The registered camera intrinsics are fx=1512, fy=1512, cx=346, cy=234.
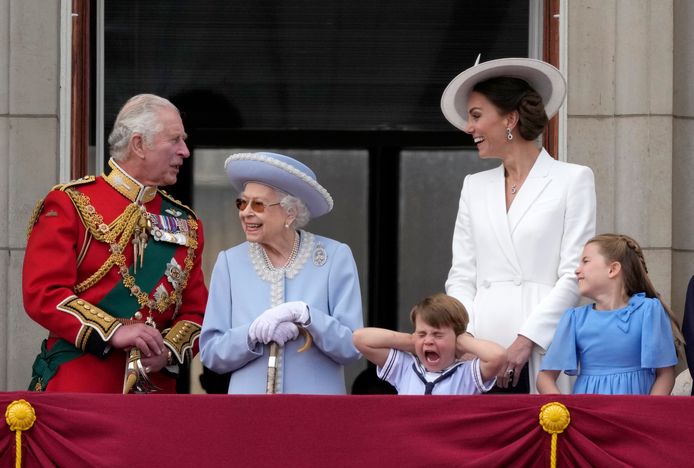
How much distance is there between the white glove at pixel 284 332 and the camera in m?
5.05

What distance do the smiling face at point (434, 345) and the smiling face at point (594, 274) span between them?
479 millimetres

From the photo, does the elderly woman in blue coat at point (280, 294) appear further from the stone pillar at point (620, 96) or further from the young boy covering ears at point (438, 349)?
the stone pillar at point (620, 96)

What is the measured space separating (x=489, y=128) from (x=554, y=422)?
136 centimetres

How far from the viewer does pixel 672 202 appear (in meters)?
6.99

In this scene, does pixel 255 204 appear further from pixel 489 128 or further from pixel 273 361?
pixel 489 128

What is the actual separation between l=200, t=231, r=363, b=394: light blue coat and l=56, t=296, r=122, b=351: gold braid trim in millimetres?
338

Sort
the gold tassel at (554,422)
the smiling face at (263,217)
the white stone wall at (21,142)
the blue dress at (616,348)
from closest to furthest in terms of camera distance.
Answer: the gold tassel at (554,422), the blue dress at (616,348), the smiling face at (263,217), the white stone wall at (21,142)

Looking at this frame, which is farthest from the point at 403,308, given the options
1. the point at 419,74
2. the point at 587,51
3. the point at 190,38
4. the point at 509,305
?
the point at 509,305

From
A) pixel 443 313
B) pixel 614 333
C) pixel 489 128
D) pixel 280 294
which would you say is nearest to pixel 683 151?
pixel 489 128

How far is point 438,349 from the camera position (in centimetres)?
512

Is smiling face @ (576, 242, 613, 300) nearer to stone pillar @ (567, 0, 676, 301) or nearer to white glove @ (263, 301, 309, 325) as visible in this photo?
white glove @ (263, 301, 309, 325)

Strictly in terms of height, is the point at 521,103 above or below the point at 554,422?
above

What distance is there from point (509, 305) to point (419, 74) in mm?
3443

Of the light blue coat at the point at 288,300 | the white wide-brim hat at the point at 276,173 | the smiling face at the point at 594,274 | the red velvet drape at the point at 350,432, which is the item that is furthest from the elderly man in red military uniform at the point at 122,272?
the smiling face at the point at 594,274
